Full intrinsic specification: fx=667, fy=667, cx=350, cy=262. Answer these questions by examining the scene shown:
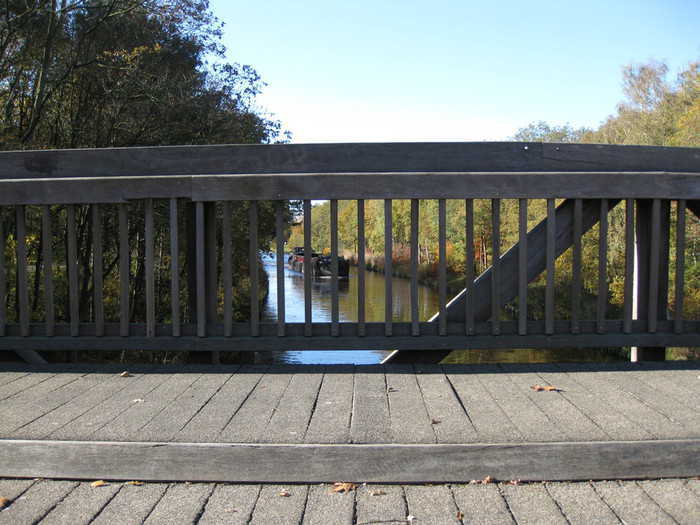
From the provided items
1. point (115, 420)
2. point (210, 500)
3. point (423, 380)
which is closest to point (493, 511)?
point (210, 500)

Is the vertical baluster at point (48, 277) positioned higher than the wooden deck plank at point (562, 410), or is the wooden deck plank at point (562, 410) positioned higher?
the vertical baluster at point (48, 277)

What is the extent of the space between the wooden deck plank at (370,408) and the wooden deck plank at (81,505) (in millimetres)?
932

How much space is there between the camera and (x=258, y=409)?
300 centimetres

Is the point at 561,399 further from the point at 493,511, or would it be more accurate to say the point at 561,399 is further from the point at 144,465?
the point at 144,465

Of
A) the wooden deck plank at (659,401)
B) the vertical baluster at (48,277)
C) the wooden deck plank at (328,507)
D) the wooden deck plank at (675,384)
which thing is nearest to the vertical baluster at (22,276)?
the vertical baluster at (48,277)

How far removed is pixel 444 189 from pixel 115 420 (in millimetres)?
2115

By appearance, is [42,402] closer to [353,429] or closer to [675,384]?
[353,429]

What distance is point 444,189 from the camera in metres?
3.80

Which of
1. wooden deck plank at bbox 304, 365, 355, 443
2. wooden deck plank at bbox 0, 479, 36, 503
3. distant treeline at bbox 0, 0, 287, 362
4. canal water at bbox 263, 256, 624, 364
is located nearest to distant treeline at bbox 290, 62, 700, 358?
canal water at bbox 263, 256, 624, 364

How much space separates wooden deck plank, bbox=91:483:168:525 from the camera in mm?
2260

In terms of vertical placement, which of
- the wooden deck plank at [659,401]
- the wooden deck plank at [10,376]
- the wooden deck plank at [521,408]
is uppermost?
the wooden deck plank at [10,376]

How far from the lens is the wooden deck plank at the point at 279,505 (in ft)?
7.39

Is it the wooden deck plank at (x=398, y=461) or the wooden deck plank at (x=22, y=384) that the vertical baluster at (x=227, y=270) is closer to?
the wooden deck plank at (x=22, y=384)

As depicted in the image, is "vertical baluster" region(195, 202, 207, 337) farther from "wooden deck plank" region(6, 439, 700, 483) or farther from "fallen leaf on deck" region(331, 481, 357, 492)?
"fallen leaf on deck" region(331, 481, 357, 492)
